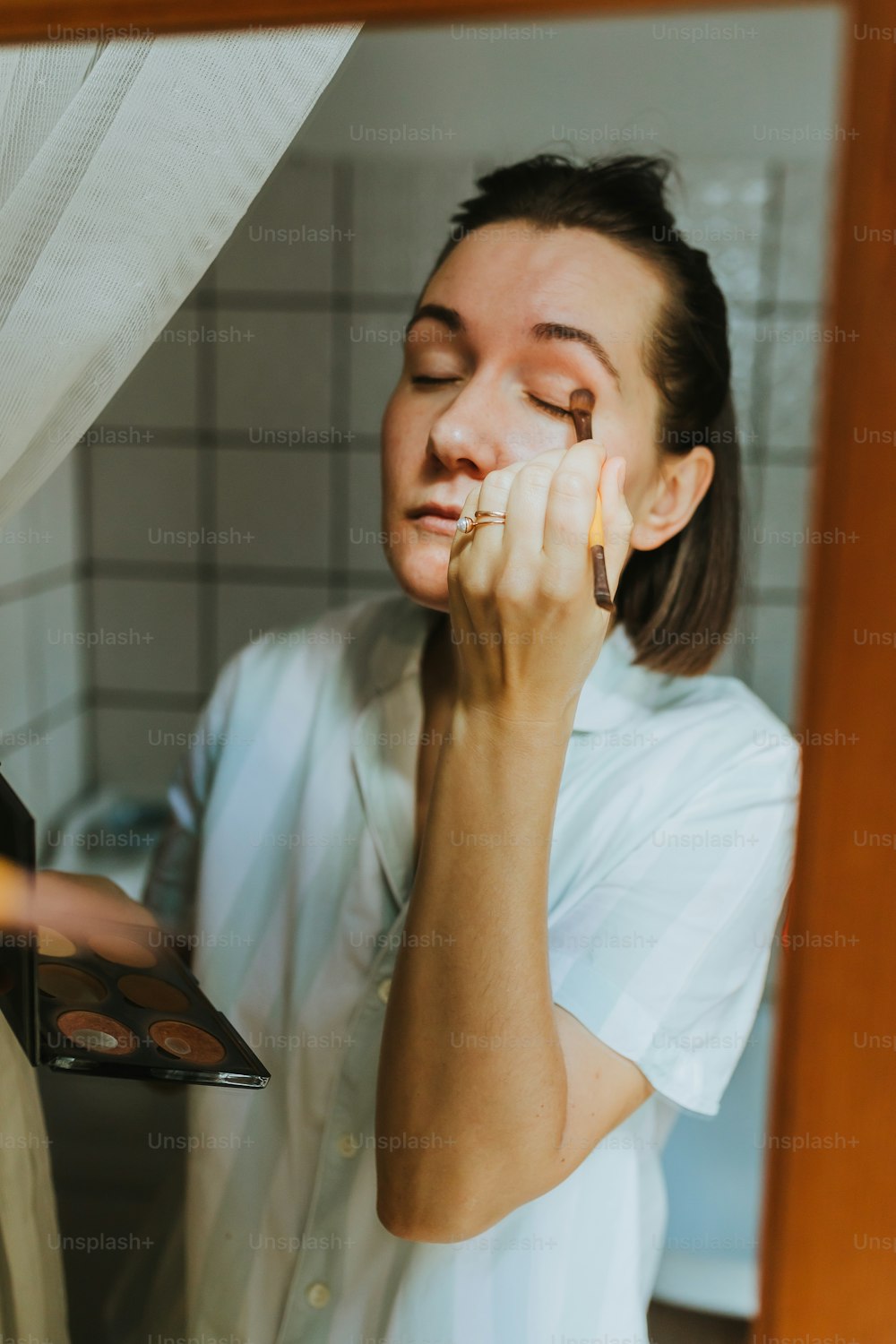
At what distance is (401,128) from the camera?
62cm

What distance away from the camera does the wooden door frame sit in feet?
1.09

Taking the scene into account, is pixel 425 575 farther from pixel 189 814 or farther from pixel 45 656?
pixel 45 656

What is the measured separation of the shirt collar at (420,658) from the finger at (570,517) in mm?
158

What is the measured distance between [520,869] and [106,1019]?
0.26m

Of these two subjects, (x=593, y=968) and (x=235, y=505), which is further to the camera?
(x=235, y=505)

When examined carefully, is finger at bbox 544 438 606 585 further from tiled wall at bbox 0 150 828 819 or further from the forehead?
tiled wall at bbox 0 150 828 819

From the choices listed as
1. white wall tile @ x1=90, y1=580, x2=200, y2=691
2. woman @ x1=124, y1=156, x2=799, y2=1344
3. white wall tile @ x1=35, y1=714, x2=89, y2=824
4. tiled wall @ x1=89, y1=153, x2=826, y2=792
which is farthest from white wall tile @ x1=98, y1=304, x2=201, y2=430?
white wall tile @ x1=35, y1=714, x2=89, y2=824

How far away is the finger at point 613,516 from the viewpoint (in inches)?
16.3

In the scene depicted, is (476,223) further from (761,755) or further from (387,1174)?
(387,1174)

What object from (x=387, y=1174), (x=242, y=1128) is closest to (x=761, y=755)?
(x=387, y=1174)

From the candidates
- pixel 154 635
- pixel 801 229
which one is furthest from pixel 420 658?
pixel 154 635

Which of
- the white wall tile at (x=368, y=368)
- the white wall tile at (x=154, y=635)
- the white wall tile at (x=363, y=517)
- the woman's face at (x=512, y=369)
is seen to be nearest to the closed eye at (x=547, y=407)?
the woman's face at (x=512, y=369)

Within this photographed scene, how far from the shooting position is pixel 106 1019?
50 centimetres

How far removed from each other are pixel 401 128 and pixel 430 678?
0.38 meters
